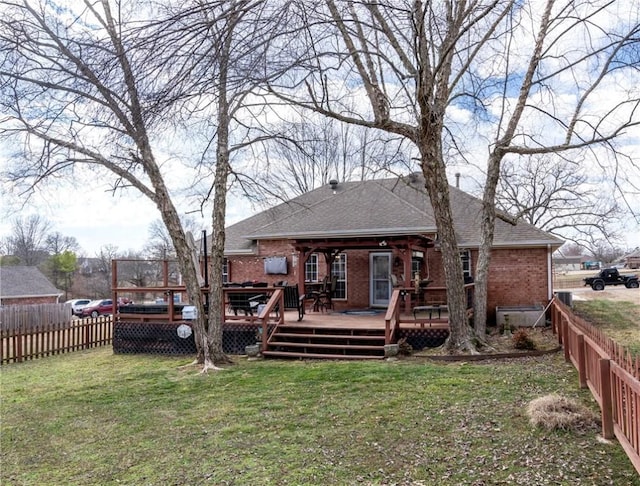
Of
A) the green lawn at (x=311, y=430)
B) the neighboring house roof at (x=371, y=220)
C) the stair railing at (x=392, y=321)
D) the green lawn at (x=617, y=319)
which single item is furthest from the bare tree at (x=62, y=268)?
the stair railing at (x=392, y=321)

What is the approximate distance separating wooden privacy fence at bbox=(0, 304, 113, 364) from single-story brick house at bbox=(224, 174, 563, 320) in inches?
202

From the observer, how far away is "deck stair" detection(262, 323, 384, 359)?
35.2ft

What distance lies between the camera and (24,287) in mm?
38188

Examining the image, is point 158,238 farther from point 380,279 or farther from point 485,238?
point 485,238

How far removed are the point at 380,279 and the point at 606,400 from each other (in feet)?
38.6

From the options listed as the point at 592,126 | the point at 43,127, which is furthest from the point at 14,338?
the point at 592,126

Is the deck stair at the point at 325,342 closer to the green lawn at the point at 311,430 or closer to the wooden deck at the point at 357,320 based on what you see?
the wooden deck at the point at 357,320

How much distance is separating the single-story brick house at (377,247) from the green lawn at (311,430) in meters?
5.21

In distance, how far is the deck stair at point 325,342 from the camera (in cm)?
1073

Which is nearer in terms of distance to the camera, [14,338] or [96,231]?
[14,338]

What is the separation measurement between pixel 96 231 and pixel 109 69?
5812 centimetres

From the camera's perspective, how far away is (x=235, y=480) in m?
4.64

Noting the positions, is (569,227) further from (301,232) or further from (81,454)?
(81,454)

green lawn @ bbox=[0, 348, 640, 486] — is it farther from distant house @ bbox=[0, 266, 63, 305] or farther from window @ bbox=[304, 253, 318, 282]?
distant house @ bbox=[0, 266, 63, 305]
